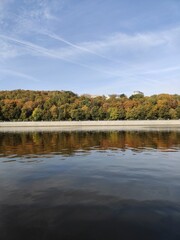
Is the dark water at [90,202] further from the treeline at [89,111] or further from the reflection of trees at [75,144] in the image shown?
the treeline at [89,111]

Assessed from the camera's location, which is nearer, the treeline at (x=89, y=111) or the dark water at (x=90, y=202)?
the dark water at (x=90, y=202)

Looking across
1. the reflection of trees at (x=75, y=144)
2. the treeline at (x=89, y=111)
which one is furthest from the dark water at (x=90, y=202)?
the treeline at (x=89, y=111)

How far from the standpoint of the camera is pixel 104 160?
24.9 metres

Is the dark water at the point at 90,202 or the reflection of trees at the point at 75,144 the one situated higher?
the dark water at the point at 90,202

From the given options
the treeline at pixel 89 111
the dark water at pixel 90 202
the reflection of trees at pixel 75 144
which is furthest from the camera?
the treeline at pixel 89 111

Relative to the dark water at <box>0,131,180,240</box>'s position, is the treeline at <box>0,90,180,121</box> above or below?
above

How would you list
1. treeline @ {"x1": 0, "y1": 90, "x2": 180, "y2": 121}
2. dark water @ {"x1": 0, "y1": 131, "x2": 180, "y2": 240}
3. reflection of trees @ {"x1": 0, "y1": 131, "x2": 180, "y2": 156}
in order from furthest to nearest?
treeline @ {"x1": 0, "y1": 90, "x2": 180, "y2": 121}, reflection of trees @ {"x1": 0, "y1": 131, "x2": 180, "y2": 156}, dark water @ {"x1": 0, "y1": 131, "x2": 180, "y2": 240}

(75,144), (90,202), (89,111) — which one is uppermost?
(89,111)

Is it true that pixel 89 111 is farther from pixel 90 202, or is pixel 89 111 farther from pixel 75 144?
pixel 90 202

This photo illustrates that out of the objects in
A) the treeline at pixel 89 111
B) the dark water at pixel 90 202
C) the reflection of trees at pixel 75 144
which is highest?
the treeline at pixel 89 111

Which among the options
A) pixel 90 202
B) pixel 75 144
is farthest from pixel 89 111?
pixel 90 202

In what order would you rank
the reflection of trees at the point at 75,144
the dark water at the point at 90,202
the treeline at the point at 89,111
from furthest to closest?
the treeline at the point at 89,111, the reflection of trees at the point at 75,144, the dark water at the point at 90,202

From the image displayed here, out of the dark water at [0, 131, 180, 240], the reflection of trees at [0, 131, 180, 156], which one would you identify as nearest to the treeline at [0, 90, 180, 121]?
the reflection of trees at [0, 131, 180, 156]

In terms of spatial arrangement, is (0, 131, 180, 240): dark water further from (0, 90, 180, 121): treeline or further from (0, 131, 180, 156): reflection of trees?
(0, 90, 180, 121): treeline
